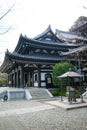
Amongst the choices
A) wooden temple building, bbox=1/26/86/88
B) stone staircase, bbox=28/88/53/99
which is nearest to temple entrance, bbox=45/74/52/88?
wooden temple building, bbox=1/26/86/88

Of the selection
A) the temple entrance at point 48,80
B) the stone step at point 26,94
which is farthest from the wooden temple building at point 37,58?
the stone step at point 26,94

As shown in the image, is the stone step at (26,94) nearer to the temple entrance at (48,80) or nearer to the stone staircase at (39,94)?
the stone staircase at (39,94)

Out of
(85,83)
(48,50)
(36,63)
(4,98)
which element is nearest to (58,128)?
(4,98)

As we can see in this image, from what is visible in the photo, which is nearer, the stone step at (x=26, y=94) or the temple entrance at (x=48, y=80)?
the stone step at (x=26, y=94)

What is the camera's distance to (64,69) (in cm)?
2442

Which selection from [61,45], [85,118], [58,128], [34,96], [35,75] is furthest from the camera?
[61,45]

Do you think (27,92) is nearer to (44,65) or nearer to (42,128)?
(44,65)

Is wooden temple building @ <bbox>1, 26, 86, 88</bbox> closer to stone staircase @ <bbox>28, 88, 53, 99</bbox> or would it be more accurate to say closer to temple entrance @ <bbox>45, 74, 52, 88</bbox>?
temple entrance @ <bbox>45, 74, 52, 88</bbox>

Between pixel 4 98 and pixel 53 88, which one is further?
pixel 53 88

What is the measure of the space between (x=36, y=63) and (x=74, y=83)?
20.8 feet

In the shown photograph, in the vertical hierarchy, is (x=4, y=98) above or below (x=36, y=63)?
below

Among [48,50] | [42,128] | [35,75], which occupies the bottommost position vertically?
[42,128]

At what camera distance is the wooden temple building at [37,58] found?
2675cm

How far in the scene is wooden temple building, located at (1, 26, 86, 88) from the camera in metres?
26.8
